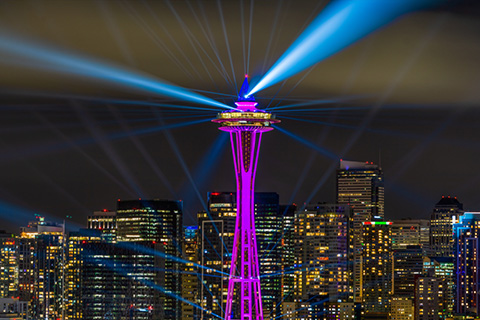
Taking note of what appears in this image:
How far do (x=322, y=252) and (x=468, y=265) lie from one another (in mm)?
10445

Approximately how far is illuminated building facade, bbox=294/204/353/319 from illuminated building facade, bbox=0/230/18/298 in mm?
20527

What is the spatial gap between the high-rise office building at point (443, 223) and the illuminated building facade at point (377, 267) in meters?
6.27

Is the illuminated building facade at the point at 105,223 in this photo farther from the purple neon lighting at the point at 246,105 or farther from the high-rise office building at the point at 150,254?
the purple neon lighting at the point at 246,105

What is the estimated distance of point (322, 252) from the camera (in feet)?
296

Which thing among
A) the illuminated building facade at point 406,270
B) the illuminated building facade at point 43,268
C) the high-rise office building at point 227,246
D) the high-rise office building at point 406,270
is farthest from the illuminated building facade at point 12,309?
the illuminated building facade at point 406,270

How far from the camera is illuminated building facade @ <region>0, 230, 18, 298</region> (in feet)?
301

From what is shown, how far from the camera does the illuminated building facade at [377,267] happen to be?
3627 inches

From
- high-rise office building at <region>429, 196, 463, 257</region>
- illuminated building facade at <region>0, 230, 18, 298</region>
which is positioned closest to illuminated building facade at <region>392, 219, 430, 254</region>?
high-rise office building at <region>429, 196, 463, 257</region>

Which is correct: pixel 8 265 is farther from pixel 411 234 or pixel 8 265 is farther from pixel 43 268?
pixel 411 234

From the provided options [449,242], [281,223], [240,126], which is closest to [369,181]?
[449,242]

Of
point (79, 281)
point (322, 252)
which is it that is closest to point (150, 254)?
point (79, 281)

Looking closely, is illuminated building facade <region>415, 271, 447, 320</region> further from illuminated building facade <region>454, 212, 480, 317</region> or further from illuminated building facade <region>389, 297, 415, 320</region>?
illuminated building facade <region>454, 212, 480, 317</region>

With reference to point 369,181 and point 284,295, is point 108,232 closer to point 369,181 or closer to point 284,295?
point 284,295

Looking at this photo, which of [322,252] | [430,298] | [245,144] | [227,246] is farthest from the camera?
[322,252]
